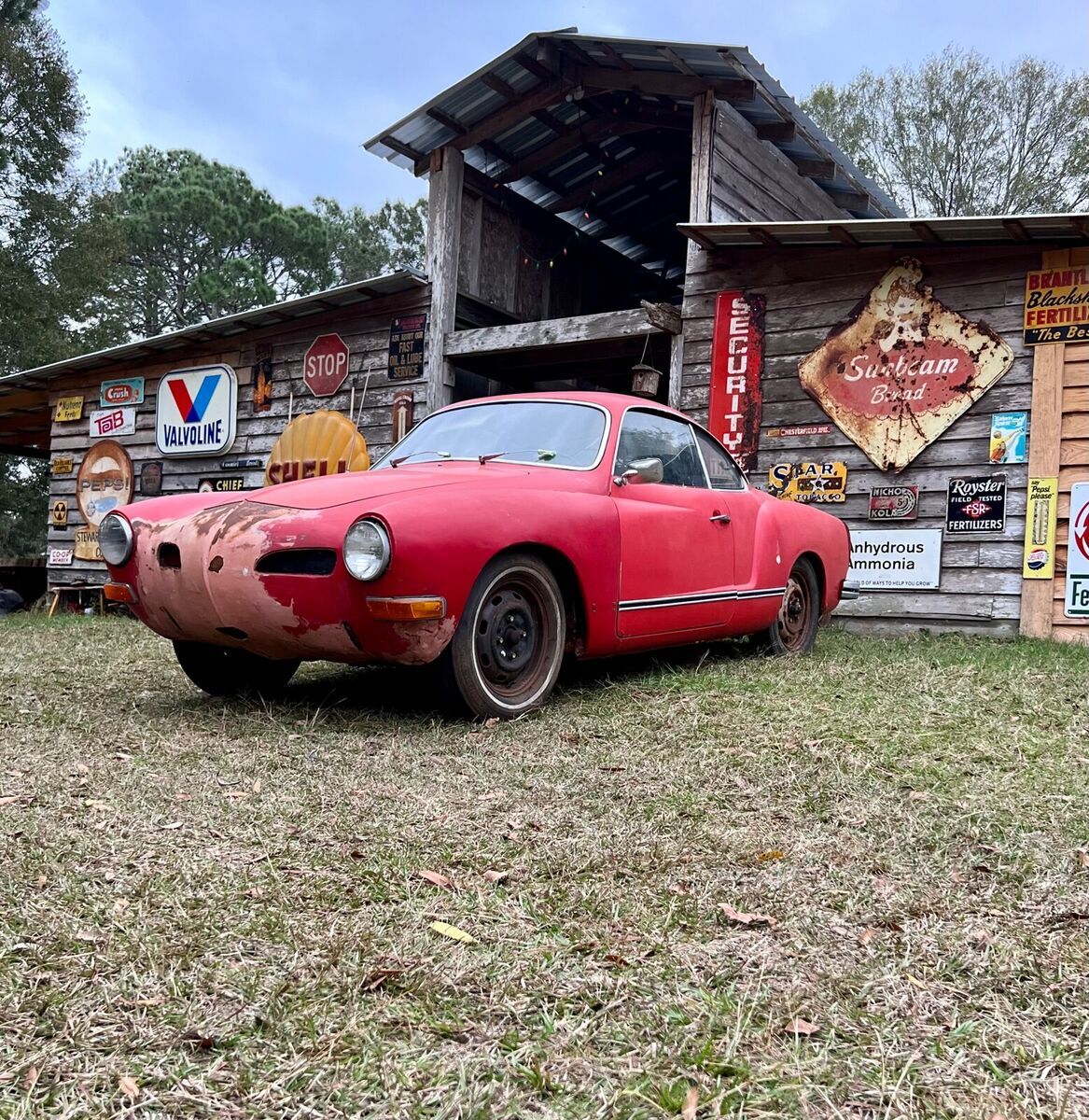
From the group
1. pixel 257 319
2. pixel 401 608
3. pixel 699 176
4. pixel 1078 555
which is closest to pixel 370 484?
pixel 401 608

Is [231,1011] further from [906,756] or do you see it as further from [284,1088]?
[906,756]

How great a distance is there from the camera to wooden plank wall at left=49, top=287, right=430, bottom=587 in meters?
11.2

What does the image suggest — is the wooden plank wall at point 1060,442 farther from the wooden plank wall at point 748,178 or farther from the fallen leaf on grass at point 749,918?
the fallen leaf on grass at point 749,918

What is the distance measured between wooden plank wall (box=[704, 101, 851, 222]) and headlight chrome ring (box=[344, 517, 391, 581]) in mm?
6792

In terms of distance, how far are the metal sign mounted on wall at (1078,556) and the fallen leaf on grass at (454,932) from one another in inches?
264

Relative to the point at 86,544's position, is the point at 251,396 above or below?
above

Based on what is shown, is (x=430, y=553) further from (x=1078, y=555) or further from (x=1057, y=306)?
(x=1057, y=306)

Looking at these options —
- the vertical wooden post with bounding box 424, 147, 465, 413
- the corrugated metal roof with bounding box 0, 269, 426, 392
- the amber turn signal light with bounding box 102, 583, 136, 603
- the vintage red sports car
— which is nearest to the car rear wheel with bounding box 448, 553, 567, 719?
the vintage red sports car

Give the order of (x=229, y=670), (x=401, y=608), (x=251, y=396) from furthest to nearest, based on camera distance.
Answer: (x=251, y=396)
(x=229, y=670)
(x=401, y=608)

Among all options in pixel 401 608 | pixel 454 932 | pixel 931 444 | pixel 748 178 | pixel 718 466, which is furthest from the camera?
pixel 748 178

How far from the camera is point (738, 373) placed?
29.2 ft

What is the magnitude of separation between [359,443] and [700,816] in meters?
8.95

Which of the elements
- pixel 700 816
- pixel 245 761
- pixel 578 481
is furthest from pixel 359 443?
pixel 700 816

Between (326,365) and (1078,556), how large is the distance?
826cm
